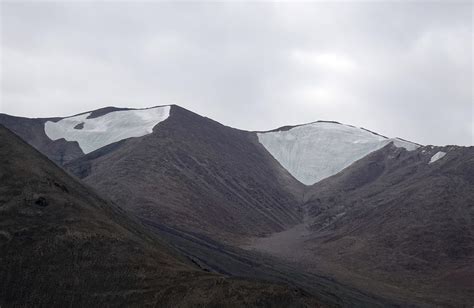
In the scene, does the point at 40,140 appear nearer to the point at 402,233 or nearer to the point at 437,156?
the point at 402,233

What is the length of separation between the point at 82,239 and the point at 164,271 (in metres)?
7.53

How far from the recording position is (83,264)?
3944 cm

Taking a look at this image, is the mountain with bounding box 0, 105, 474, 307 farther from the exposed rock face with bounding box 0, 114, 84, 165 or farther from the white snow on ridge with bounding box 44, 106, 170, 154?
the exposed rock face with bounding box 0, 114, 84, 165

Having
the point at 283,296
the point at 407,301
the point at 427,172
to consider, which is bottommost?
the point at 407,301

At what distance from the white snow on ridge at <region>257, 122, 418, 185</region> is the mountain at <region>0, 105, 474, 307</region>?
0.61 metres

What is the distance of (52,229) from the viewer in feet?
141

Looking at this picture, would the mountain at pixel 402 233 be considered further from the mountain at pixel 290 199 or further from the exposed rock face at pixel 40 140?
the exposed rock face at pixel 40 140

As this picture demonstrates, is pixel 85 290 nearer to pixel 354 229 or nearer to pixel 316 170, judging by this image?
pixel 354 229

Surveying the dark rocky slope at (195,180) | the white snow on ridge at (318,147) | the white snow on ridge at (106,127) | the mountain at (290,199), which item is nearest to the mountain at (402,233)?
the mountain at (290,199)

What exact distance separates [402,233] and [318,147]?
3279 inches

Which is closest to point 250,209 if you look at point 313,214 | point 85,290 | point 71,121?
point 313,214

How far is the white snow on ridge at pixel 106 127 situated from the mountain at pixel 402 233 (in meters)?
41.7

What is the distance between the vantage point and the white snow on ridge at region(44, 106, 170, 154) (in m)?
140

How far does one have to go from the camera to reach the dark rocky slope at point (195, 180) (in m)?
93.4
